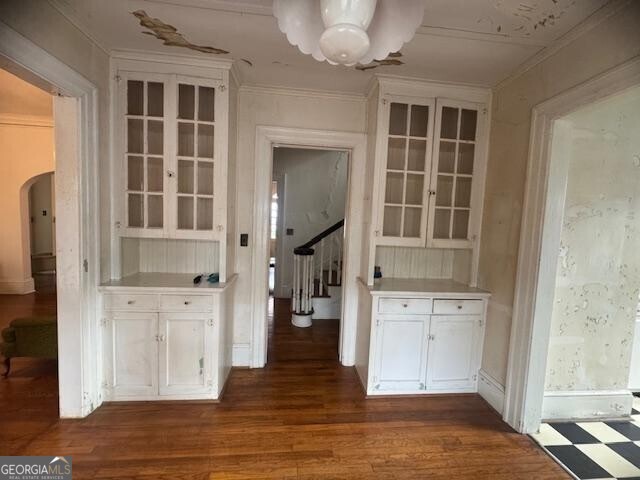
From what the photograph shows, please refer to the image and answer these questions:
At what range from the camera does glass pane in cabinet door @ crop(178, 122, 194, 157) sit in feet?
7.69

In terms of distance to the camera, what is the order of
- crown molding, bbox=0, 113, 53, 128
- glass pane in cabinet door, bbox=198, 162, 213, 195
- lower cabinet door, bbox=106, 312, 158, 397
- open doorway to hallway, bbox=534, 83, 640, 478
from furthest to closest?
crown molding, bbox=0, 113, 53, 128 < glass pane in cabinet door, bbox=198, 162, 213, 195 < lower cabinet door, bbox=106, 312, 158, 397 < open doorway to hallway, bbox=534, 83, 640, 478

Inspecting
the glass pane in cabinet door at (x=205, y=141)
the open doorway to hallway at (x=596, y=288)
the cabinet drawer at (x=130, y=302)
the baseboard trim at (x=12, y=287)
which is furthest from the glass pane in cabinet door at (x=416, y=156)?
the baseboard trim at (x=12, y=287)

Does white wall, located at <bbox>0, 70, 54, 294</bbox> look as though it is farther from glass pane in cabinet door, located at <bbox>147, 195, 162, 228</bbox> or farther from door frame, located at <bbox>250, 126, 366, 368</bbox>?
door frame, located at <bbox>250, 126, 366, 368</bbox>

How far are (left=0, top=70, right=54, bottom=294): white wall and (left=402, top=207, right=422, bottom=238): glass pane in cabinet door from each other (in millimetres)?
4485

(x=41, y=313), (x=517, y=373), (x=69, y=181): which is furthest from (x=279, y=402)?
(x=41, y=313)

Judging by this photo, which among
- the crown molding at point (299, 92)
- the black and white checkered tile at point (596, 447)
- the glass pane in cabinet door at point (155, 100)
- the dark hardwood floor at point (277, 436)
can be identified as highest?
the crown molding at point (299, 92)

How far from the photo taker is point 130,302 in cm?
218

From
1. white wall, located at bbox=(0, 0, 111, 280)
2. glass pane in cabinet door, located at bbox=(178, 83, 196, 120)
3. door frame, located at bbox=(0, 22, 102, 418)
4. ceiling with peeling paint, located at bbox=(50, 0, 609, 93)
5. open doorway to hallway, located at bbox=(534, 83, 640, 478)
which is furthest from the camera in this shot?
glass pane in cabinet door, located at bbox=(178, 83, 196, 120)

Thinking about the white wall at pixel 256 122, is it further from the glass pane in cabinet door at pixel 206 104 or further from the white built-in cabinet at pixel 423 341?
the white built-in cabinet at pixel 423 341

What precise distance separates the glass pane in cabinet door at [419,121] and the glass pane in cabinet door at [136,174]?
7.13 feet

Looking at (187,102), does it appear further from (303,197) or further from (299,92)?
(303,197)

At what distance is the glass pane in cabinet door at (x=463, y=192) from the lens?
264 centimetres

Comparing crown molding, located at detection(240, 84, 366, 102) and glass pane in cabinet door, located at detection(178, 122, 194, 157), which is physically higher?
crown molding, located at detection(240, 84, 366, 102)

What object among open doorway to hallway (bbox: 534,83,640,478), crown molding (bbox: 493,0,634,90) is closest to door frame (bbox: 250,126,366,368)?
crown molding (bbox: 493,0,634,90)
